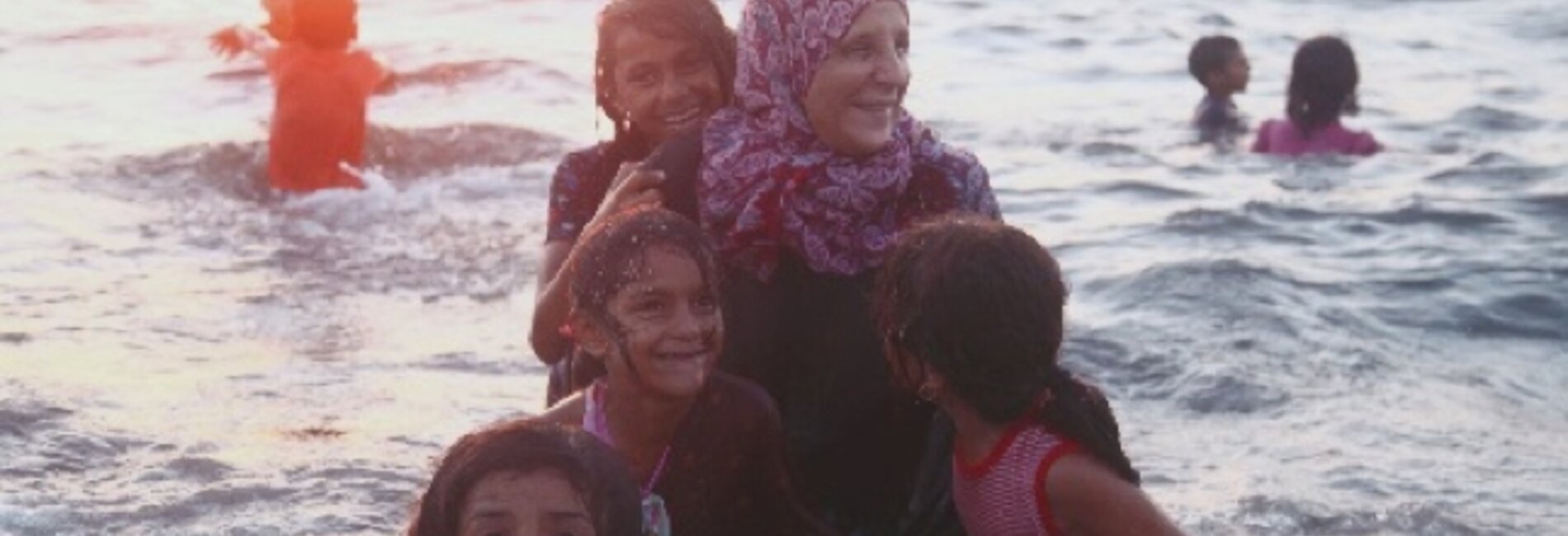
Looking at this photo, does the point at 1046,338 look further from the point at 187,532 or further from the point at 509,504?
the point at 187,532

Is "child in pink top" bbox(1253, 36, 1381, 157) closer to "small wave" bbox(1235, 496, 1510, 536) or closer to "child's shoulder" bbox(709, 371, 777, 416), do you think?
"small wave" bbox(1235, 496, 1510, 536)

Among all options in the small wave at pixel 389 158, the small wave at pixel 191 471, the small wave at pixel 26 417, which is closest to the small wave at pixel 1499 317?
the small wave at pixel 191 471

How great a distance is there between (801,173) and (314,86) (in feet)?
24.9

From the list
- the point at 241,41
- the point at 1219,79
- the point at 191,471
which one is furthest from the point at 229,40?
the point at 1219,79

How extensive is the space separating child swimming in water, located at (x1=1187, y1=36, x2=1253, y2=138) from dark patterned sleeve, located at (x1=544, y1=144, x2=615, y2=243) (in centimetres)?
925

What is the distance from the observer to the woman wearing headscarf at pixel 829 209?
4711 mm

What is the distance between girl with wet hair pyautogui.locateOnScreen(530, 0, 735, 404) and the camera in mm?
5133

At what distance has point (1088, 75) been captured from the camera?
17.5 metres

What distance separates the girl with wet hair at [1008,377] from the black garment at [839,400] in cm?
31

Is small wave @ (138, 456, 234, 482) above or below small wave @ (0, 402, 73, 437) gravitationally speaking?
below

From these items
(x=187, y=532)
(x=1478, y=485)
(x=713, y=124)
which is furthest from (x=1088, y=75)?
(x=713, y=124)

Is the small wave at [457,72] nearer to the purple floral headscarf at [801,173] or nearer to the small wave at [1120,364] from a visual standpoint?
the small wave at [1120,364]

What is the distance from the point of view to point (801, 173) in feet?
15.4

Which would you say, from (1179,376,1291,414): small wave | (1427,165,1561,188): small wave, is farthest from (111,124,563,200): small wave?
(1179,376,1291,414): small wave
